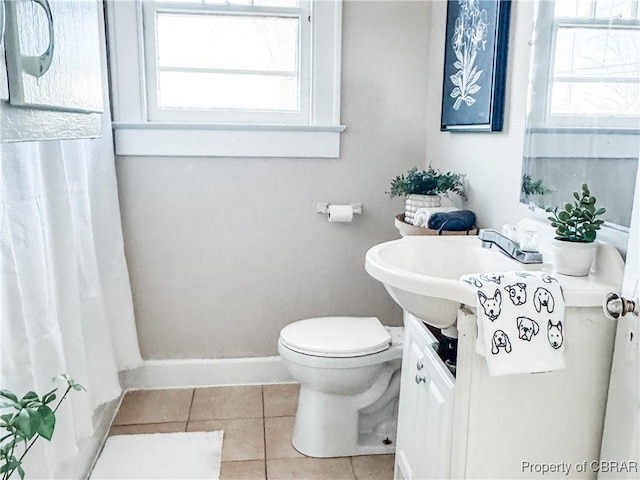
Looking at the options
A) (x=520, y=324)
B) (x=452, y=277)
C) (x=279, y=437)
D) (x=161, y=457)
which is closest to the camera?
(x=520, y=324)

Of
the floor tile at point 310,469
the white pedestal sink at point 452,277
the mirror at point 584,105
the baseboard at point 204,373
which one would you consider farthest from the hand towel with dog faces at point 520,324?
the baseboard at point 204,373

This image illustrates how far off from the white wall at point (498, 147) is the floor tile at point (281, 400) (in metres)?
1.12

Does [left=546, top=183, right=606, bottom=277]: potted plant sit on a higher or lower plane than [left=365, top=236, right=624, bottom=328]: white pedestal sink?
higher

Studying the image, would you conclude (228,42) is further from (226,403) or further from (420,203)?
(226,403)

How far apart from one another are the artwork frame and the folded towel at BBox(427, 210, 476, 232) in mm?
283

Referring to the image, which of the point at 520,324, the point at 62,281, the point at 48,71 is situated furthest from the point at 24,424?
the point at 520,324

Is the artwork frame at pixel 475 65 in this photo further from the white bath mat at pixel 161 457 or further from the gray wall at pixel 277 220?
the white bath mat at pixel 161 457

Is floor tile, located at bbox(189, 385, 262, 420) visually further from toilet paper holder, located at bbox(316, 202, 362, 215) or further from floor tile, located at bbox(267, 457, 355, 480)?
toilet paper holder, located at bbox(316, 202, 362, 215)

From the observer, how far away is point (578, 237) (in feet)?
3.97

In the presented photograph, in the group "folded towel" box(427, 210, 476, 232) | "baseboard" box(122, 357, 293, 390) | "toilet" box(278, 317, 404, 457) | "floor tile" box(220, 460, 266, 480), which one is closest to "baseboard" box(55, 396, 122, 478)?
"baseboard" box(122, 357, 293, 390)

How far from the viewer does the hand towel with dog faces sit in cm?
110

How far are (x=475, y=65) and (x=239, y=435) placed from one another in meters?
1.60

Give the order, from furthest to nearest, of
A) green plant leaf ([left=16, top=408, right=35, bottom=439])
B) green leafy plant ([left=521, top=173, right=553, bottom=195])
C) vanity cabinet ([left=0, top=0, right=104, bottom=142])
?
green leafy plant ([left=521, top=173, right=553, bottom=195]) → green plant leaf ([left=16, top=408, right=35, bottom=439]) → vanity cabinet ([left=0, top=0, right=104, bottom=142])

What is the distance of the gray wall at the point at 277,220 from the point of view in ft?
7.72
